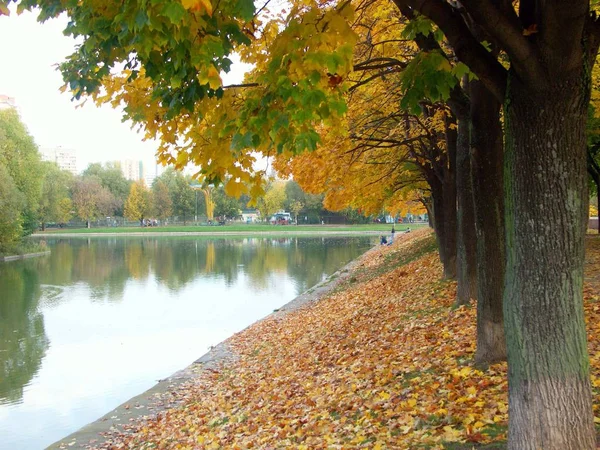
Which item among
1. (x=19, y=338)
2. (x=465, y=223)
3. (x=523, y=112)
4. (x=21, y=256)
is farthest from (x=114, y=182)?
(x=523, y=112)

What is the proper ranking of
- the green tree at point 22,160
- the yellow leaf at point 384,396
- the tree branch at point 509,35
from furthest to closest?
the green tree at point 22,160, the yellow leaf at point 384,396, the tree branch at point 509,35

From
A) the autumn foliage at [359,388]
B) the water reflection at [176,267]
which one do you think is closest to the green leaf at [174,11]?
the autumn foliage at [359,388]

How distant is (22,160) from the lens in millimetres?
54812

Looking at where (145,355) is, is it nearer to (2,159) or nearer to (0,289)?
(0,289)

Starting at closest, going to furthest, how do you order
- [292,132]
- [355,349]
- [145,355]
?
[292,132]
[355,349]
[145,355]

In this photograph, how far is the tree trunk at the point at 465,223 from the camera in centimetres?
838

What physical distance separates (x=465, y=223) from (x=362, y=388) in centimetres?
350

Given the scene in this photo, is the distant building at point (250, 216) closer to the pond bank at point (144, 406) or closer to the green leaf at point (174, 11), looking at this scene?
the pond bank at point (144, 406)

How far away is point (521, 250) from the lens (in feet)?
12.7

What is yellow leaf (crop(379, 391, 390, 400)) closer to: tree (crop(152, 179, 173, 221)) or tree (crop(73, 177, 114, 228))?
tree (crop(73, 177, 114, 228))

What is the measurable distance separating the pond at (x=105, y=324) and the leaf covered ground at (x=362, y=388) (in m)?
3.00

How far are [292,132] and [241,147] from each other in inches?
21.4

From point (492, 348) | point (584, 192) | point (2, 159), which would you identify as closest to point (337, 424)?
point (492, 348)

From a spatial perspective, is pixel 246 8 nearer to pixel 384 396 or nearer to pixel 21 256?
pixel 384 396
